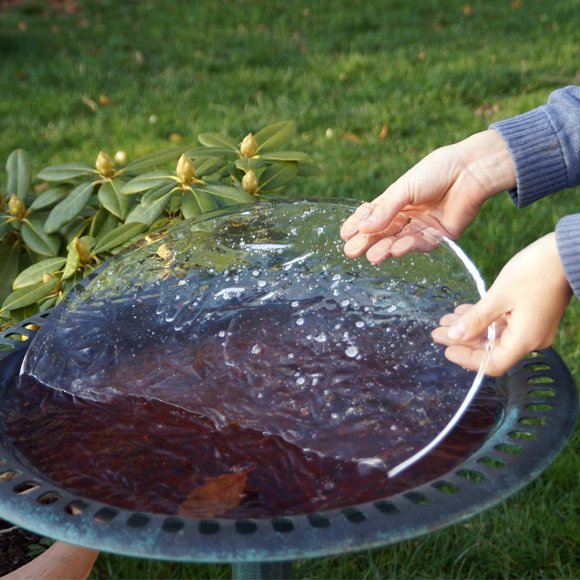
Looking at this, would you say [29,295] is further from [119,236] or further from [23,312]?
[119,236]

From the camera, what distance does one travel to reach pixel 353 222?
4.37ft

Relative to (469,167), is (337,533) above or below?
below

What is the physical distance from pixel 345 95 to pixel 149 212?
334 centimetres

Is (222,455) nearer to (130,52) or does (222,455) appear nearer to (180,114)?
(180,114)

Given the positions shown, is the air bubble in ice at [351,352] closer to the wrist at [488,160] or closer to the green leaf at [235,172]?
the wrist at [488,160]

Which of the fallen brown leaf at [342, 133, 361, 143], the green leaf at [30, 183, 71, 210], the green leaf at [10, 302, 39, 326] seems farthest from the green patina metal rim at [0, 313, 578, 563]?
the fallen brown leaf at [342, 133, 361, 143]

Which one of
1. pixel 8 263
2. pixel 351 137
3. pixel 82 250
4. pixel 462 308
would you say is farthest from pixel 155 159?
pixel 351 137

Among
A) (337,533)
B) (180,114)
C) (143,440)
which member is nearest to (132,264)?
(143,440)

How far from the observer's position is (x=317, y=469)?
89 cm

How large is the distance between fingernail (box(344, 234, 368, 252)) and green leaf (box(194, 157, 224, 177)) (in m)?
0.81

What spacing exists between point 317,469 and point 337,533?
0.48 ft

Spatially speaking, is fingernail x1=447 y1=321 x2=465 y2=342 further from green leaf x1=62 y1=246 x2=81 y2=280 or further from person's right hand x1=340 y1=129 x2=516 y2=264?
green leaf x1=62 y1=246 x2=81 y2=280

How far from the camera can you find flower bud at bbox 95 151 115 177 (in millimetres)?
2033

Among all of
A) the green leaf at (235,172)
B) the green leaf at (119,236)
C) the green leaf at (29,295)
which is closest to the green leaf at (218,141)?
the green leaf at (235,172)
